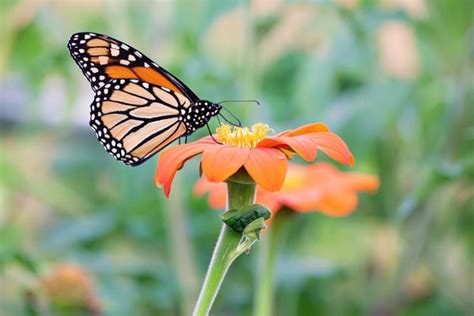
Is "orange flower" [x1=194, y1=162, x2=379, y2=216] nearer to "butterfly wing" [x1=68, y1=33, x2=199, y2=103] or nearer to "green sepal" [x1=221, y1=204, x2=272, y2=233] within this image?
"butterfly wing" [x1=68, y1=33, x2=199, y2=103]

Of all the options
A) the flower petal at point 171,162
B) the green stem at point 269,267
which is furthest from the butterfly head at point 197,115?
the flower petal at point 171,162

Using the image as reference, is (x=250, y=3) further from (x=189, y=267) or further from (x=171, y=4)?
(x=189, y=267)

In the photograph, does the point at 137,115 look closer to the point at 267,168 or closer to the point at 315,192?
the point at 315,192

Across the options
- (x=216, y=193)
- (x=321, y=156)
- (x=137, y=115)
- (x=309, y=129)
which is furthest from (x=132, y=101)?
(x=321, y=156)

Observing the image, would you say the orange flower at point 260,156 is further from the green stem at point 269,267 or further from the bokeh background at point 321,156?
Result: the bokeh background at point 321,156

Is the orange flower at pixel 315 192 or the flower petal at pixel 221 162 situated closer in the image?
the flower petal at pixel 221 162

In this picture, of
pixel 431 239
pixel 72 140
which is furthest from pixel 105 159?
pixel 431 239
